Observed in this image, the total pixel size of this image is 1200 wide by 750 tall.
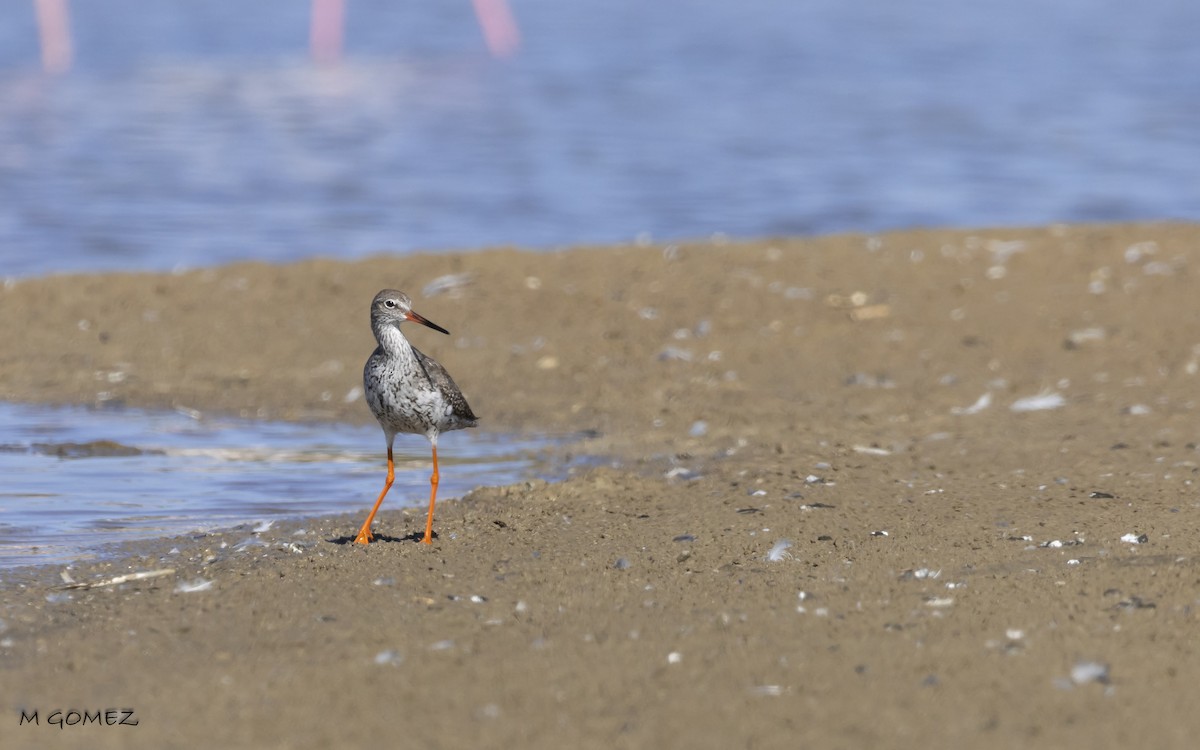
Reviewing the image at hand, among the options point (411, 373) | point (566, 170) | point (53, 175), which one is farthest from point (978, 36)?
point (411, 373)

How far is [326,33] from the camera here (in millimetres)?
43219

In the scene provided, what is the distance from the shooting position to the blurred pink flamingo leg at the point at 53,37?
36062 millimetres

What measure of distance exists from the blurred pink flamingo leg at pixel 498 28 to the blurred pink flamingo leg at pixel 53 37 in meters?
9.88

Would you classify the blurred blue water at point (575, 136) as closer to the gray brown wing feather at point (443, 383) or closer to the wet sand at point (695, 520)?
the wet sand at point (695, 520)

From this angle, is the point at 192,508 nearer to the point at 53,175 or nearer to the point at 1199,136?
the point at 53,175

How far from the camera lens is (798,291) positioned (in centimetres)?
1308

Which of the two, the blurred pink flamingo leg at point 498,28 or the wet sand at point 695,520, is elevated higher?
the wet sand at point 695,520

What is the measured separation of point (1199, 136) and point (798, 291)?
14.8 metres

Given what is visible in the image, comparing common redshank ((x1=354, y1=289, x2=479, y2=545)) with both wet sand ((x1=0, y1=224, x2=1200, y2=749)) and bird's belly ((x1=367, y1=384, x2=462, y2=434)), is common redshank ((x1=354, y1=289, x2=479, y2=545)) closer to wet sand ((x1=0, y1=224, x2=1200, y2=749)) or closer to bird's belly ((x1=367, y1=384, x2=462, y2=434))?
bird's belly ((x1=367, y1=384, x2=462, y2=434))

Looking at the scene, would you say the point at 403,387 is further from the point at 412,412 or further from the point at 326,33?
the point at 326,33

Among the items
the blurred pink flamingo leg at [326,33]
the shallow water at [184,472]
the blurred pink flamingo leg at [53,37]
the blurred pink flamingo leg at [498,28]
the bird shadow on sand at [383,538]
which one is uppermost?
the bird shadow on sand at [383,538]

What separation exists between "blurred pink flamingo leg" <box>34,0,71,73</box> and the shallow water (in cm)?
2676

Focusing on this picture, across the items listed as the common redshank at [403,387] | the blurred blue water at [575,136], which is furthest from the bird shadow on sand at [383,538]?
the blurred blue water at [575,136]

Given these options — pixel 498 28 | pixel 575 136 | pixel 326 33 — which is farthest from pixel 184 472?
pixel 498 28
